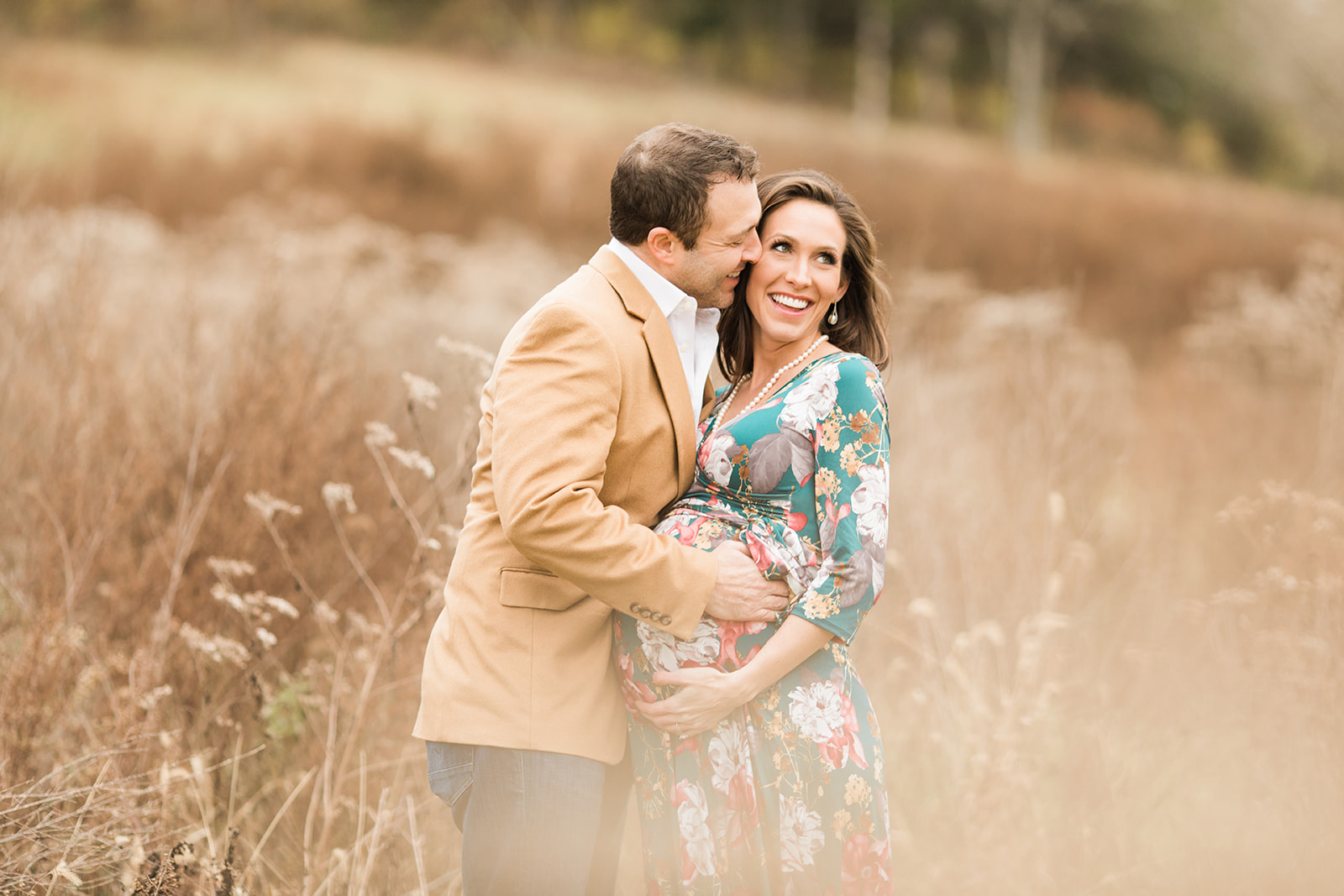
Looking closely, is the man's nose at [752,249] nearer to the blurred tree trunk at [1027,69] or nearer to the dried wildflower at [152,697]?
the dried wildflower at [152,697]

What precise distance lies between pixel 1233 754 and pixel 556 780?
282cm

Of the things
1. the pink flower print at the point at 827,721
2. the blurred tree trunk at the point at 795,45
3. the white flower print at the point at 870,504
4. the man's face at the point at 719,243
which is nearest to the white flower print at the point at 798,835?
the pink flower print at the point at 827,721

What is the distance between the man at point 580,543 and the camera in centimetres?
201

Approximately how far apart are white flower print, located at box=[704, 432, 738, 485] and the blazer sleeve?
25cm

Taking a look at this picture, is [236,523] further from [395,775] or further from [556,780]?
[556,780]

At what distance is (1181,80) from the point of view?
22344 mm

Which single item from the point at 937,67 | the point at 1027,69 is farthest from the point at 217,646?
the point at 937,67

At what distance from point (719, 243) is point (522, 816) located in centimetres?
131

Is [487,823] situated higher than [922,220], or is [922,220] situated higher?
[922,220]

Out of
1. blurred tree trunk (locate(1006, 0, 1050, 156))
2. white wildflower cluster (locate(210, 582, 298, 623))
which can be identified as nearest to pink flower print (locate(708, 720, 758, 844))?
white wildflower cluster (locate(210, 582, 298, 623))

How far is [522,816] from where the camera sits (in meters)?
2.11

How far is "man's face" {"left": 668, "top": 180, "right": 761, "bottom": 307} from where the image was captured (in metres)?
2.27

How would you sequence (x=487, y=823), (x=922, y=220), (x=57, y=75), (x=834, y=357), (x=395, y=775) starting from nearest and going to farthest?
(x=487, y=823)
(x=834, y=357)
(x=395, y=775)
(x=922, y=220)
(x=57, y=75)

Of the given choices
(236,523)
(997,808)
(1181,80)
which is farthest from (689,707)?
(1181,80)
